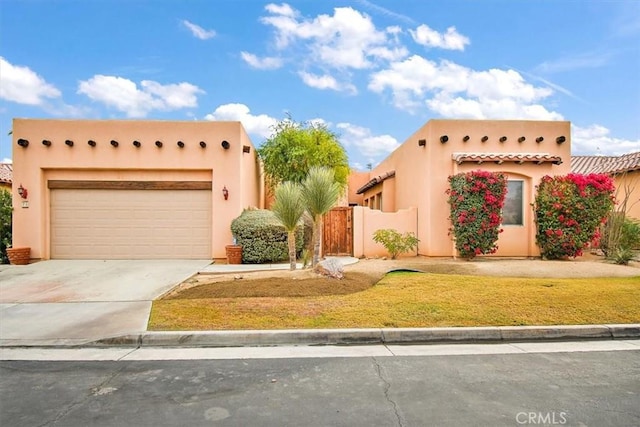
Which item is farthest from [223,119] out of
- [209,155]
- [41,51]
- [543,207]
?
Result: [543,207]

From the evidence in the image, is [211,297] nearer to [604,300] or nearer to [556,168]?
[604,300]

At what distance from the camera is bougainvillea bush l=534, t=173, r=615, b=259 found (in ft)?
40.1

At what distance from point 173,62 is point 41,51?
12.5ft

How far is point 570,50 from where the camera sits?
38.6 ft

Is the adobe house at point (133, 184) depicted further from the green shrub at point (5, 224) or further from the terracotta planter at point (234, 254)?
the green shrub at point (5, 224)

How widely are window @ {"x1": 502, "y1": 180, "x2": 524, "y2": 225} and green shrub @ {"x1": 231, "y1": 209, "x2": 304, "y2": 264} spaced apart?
786 cm

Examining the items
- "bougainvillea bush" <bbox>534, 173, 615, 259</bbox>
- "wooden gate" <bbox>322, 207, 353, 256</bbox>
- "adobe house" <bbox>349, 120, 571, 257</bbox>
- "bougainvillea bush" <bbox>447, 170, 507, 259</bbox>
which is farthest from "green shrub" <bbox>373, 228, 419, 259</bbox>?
"bougainvillea bush" <bbox>534, 173, 615, 259</bbox>

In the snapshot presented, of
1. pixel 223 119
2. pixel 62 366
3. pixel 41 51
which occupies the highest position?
pixel 41 51

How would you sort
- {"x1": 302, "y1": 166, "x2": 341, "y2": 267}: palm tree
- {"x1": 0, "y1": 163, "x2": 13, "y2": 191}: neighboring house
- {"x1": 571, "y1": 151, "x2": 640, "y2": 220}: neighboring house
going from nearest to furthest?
{"x1": 302, "y1": 166, "x2": 341, "y2": 267}: palm tree
{"x1": 0, "y1": 163, "x2": 13, "y2": 191}: neighboring house
{"x1": 571, "y1": 151, "x2": 640, "y2": 220}: neighboring house

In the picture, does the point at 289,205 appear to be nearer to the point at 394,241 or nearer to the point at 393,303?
the point at 393,303

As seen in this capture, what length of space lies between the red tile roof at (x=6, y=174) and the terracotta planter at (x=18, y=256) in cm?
672

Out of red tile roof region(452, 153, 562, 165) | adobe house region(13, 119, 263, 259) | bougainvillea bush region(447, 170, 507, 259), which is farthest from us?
red tile roof region(452, 153, 562, 165)

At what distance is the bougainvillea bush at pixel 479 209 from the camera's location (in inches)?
479

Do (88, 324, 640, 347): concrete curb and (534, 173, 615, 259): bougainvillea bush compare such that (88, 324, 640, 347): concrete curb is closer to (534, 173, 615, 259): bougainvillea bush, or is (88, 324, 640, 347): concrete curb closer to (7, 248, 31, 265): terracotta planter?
(534, 173, 615, 259): bougainvillea bush
